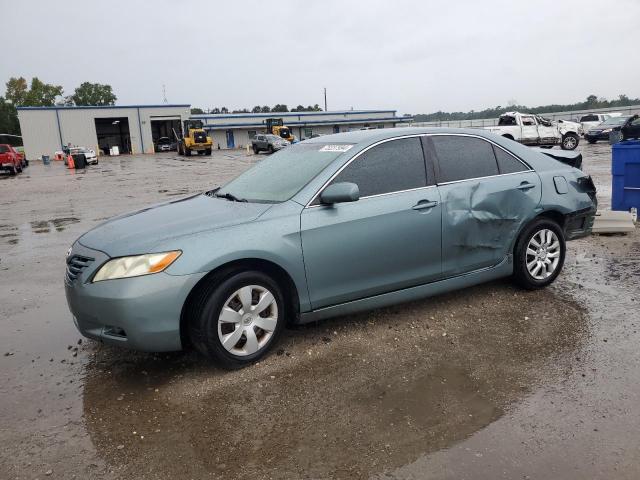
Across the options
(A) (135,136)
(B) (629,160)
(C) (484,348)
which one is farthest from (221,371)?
(A) (135,136)

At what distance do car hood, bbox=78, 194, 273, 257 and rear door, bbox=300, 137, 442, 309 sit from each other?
0.55 m

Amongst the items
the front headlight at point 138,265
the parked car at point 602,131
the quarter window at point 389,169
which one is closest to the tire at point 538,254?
the quarter window at point 389,169

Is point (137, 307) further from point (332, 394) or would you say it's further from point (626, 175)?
point (626, 175)

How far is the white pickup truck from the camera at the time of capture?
2562 centimetres

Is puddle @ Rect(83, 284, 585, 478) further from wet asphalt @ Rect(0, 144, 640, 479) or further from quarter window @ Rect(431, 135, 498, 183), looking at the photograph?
quarter window @ Rect(431, 135, 498, 183)

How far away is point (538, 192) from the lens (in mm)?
4957

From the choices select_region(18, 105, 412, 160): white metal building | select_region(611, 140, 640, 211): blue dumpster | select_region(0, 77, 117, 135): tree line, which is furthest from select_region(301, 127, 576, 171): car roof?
select_region(0, 77, 117, 135): tree line

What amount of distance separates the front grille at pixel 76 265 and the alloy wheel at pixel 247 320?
3.37 feet

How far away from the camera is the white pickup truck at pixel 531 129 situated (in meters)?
25.6

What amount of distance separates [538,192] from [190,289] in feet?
11.2

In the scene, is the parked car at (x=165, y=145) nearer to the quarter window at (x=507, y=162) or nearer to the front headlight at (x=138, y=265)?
the quarter window at (x=507, y=162)

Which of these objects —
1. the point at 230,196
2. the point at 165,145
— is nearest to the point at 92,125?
the point at 165,145

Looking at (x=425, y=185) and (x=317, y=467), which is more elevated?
(x=425, y=185)

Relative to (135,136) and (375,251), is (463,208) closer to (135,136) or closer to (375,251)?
(375,251)
